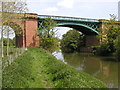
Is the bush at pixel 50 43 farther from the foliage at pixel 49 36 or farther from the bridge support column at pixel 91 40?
the bridge support column at pixel 91 40

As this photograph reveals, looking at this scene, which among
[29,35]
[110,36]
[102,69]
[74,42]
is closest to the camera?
[102,69]

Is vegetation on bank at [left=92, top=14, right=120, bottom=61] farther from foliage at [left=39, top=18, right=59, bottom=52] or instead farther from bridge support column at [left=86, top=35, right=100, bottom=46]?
foliage at [left=39, top=18, right=59, bottom=52]

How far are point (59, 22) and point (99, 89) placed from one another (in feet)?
106

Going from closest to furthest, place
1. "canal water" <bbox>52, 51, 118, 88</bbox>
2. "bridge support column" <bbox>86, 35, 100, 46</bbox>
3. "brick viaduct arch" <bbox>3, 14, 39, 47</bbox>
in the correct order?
"canal water" <bbox>52, 51, 118, 88</bbox> < "brick viaduct arch" <bbox>3, 14, 39, 47</bbox> < "bridge support column" <bbox>86, 35, 100, 46</bbox>

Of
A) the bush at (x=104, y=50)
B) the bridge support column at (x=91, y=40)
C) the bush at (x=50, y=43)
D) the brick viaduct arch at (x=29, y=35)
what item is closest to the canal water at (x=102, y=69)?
the bush at (x=104, y=50)

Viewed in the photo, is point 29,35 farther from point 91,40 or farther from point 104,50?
point 91,40

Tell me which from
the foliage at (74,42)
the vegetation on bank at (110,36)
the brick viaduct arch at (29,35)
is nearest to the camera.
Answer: the vegetation on bank at (110,36)

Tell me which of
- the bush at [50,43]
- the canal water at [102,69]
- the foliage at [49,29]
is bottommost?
the canal water at [102,69]

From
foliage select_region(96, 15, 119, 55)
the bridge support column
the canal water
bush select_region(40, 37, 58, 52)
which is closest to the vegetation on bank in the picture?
foliage select_region(96, 15, 119, 55)

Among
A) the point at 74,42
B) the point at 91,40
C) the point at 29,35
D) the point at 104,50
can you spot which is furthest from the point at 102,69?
the point at 74,42

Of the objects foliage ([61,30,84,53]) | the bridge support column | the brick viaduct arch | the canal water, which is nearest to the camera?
the canal water

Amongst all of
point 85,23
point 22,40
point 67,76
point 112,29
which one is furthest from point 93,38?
point 67,76

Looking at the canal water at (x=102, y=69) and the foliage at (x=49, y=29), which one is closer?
the canal water at (x=102, y=69)

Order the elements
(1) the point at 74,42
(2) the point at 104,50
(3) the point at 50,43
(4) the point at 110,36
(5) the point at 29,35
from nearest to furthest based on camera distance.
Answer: (3) the point at 50,43 → (4) the point at 110,36 → (2) the point at 104,50 → (5) the point at 29,35 → (1) the point at 74,42
